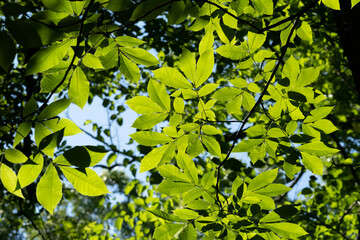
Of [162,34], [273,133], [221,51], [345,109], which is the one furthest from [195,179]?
[345,109]

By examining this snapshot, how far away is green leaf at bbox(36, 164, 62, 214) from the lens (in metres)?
0.97

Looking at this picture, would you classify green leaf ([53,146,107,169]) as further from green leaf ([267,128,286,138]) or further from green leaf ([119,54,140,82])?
green leaf ([267,128,286,138])

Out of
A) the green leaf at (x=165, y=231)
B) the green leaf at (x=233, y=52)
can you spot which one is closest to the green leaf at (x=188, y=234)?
the green leaf at (x=165, y=231)

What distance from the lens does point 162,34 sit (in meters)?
3.29

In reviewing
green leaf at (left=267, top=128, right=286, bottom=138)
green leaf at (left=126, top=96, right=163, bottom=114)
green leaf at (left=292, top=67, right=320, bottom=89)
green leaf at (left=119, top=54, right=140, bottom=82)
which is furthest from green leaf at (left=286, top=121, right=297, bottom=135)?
green leaf at (left=119, top=54, right=140, bottom=82)

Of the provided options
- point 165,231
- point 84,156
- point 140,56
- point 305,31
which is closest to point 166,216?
point 165,231

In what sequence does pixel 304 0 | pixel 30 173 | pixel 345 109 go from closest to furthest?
1. pixel 30 173
2. pixel 304 0
3. pixel 345 109

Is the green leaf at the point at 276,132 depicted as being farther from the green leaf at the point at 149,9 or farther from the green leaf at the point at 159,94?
the green leaf at the point at 149,9

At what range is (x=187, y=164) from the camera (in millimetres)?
1170

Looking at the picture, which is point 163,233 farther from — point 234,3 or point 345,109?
point 345,109

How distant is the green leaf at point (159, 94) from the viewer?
1151 mm

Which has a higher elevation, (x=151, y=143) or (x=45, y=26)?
(x=45, y=26)

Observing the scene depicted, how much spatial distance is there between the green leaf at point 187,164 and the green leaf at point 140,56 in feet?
1.21

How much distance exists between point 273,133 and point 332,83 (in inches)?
165
